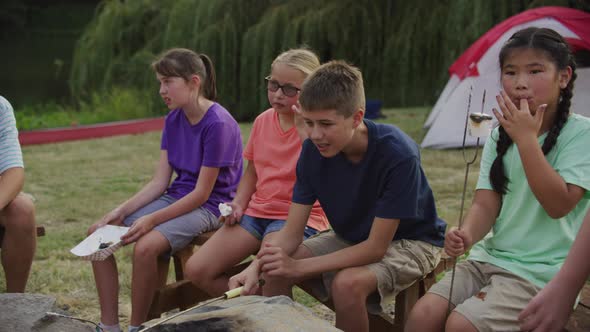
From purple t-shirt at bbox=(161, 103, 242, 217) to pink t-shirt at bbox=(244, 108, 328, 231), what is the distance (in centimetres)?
15

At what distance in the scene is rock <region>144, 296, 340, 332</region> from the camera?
174 centimetres

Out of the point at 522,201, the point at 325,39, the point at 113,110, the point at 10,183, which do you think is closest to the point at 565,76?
the point at 522,201

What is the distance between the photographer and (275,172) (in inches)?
117

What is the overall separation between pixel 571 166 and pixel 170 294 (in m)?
1.67

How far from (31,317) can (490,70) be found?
19.8 feet

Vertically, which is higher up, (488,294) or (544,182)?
(544,182)

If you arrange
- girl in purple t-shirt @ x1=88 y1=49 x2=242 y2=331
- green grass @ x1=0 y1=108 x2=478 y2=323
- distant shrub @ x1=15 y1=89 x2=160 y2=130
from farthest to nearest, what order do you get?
distant shrub @ x1=15 y1=89 x2=160 y2=130 < green grass @ x1=0 y1=108 x2=478 y2=323 < girl in purple t-shirt @ x1=88 y1=49 x2=242 y2=331

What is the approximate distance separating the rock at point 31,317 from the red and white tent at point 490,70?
5367 millimetres

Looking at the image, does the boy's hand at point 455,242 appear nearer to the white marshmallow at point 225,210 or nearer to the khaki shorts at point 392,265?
the khaki shorts at point 392,265

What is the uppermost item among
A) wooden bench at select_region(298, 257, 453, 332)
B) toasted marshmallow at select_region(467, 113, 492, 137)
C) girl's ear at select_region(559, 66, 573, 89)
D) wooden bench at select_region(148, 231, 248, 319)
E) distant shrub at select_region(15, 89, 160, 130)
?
girl's ear at select_region(559, 66, 573, 89)

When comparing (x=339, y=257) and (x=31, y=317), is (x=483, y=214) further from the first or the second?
(x=31, y=317)

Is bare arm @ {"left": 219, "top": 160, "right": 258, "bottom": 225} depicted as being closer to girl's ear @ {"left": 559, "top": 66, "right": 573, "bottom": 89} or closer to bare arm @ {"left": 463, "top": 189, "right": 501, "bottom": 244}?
bare arm @ {"left": 463, "top": 189, "right": 501, "bottom": 244}

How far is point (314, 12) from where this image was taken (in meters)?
9.79

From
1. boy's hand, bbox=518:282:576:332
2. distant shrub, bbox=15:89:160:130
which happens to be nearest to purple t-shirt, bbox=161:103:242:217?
boy's hand, bbox=518:282:576:332
